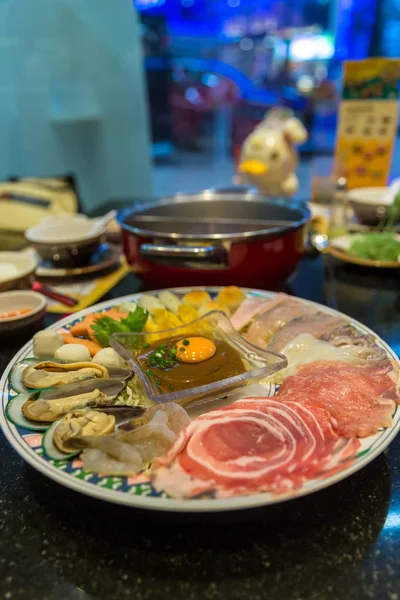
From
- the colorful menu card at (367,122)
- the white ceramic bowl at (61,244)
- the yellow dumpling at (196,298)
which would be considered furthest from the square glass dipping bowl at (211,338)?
→ the colorful menu card at (367,122)

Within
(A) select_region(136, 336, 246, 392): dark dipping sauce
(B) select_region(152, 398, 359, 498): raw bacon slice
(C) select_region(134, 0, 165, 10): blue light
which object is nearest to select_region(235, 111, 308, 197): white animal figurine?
(A) select_region(136, 336, 246, 392): dark dipping sauce

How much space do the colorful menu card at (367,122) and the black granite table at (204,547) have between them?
5.80 feet

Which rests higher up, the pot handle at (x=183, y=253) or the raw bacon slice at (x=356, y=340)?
the pot handle at (x=183, y=253)

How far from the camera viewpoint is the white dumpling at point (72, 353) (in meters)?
0.99

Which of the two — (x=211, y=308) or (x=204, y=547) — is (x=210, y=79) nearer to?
(x=211, y=308)

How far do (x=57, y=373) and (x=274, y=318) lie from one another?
52 centimetres

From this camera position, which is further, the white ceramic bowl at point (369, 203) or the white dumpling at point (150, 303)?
the white ceramic bowl at point (369, 203)

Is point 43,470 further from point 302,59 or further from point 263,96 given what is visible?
point 302,59

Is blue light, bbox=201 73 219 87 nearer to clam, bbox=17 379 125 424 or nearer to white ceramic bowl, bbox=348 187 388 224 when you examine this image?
white ceramic bowl, bbox=348 187 388 224

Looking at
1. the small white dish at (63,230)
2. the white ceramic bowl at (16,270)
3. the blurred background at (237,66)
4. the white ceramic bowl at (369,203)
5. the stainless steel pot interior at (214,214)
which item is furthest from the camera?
the blurred background at (237,66)

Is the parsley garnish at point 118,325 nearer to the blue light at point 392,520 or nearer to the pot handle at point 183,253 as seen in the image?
the pot handle at point 183,253

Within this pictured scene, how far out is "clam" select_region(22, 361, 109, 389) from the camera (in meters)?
0.87

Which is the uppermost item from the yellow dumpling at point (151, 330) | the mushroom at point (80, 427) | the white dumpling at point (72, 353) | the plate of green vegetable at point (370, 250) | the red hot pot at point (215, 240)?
the red hot pot at point (215, 240)

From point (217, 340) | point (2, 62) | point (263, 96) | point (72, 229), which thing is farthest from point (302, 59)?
point (217, 340)
